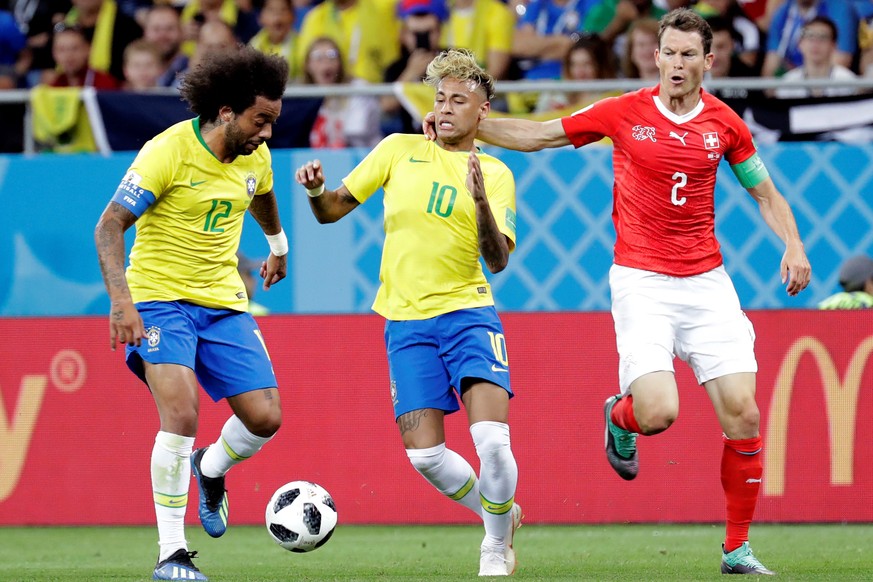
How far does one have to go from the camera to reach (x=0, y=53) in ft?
42.6

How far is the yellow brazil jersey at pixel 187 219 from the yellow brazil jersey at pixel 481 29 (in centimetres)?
517

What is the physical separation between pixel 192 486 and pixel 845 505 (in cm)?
436

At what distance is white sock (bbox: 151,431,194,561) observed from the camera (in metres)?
6.28

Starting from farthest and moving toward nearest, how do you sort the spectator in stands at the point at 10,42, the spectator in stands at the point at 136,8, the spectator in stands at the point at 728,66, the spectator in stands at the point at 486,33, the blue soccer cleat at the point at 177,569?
the spectator in stands at the point at 10,42
the spectator in stands at the point at 136,8
the spectator in stands at the point at 486,33
the spectator in stands at the point at 728,66
the blue soccer cleat at the point at 177,569

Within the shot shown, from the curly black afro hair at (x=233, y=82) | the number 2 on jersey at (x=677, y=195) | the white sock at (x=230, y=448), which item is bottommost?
the white sock at (x=230, y=448)

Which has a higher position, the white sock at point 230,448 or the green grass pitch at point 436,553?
the white sock at point 230,448

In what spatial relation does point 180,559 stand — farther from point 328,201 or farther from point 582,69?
point 582,69

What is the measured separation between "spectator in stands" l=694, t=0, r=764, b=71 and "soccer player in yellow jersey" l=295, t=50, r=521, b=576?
525 centimetres

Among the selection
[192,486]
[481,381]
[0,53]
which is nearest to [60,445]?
[192,486]

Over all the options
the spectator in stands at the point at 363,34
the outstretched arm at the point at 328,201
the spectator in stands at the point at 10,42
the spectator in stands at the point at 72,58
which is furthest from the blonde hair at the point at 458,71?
the spectator in stands at the point at 10,42

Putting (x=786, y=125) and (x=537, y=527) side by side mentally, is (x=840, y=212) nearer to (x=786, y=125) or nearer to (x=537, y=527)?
(x=786, y=125)

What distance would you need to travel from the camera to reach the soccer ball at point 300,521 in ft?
21.4

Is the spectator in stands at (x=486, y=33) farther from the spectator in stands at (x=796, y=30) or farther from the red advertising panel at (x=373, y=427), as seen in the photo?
the red advertising panel at (x=373, y=427)

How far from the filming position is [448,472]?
21.7 ft
